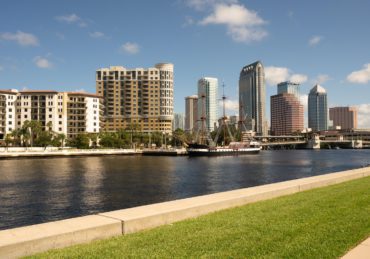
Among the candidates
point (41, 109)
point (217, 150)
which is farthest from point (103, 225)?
point (41, 109)

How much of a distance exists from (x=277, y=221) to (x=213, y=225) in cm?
212

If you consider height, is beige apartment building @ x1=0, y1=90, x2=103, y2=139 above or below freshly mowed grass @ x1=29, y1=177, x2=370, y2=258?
above

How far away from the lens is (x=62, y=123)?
189 metres

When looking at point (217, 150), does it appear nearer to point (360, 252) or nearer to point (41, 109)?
point (41, 109)

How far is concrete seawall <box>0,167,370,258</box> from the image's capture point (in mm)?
9016

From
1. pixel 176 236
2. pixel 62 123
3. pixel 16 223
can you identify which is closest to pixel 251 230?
pixel 176 236

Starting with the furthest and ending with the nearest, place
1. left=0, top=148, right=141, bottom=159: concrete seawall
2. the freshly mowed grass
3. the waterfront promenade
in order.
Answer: the waterfront promenade → left=0, top=148, right=141, bottom=159: concrete seawall → the freshly mowed grass

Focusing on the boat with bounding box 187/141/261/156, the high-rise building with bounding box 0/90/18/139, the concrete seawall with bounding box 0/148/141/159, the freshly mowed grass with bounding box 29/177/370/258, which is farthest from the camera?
the high-rise building with bounding box 0/90/18/139

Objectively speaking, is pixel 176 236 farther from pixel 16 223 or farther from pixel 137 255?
pixel 16 223

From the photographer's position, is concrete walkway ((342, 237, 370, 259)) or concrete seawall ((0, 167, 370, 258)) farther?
concrete seawall ((0, 167, 370, 258))

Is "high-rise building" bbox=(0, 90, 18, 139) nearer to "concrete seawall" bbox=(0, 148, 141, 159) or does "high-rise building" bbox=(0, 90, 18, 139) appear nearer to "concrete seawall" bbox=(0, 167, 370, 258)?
"concrete seawall" bbox=(0, 148, 141, 159)

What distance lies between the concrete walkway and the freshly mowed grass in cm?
19

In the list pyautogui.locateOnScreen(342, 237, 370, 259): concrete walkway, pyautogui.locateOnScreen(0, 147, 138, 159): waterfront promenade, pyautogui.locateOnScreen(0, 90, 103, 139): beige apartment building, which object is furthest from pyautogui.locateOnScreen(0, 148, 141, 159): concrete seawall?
pyautogui.locateOnScreen(342, 237, 370, 259): concrete walkway

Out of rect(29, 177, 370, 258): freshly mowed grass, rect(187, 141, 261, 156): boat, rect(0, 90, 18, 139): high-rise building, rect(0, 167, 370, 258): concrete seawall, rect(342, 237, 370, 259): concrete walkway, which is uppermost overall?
rect(0, 90, 18, 139): high-rise building
